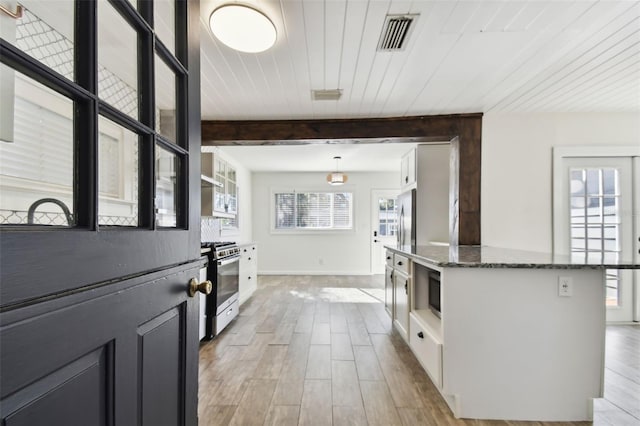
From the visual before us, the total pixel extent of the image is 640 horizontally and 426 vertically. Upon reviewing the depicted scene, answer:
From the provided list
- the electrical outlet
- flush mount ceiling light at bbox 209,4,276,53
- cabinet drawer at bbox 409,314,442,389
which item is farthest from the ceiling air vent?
the electrical outlet

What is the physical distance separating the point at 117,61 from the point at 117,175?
27 cm

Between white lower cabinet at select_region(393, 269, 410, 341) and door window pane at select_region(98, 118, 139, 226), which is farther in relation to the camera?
white lower cabinet at select_region(393, 269, 410, 341)

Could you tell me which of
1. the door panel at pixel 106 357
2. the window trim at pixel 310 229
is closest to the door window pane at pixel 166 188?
the door panel at pixel 106 357

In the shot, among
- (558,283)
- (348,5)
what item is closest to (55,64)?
(348,5)

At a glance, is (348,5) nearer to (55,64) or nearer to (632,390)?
(55,64)

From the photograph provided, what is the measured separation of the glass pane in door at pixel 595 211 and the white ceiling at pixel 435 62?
0.69 m

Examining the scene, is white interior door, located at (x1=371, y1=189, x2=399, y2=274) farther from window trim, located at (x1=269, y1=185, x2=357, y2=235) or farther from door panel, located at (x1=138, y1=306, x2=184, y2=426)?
door panel, located at (x1=138, y1=306, x2=184, y2=426)

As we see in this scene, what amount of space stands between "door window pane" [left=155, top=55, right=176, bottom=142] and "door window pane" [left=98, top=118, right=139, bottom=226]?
0.14 metres

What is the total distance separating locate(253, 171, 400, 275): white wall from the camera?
700 cm

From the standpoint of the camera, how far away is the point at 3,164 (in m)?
0.47

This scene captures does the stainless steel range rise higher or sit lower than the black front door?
lower

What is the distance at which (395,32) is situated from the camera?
1.92 meters

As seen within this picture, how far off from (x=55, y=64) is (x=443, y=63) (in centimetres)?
234

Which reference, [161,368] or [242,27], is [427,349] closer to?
[161,368]
